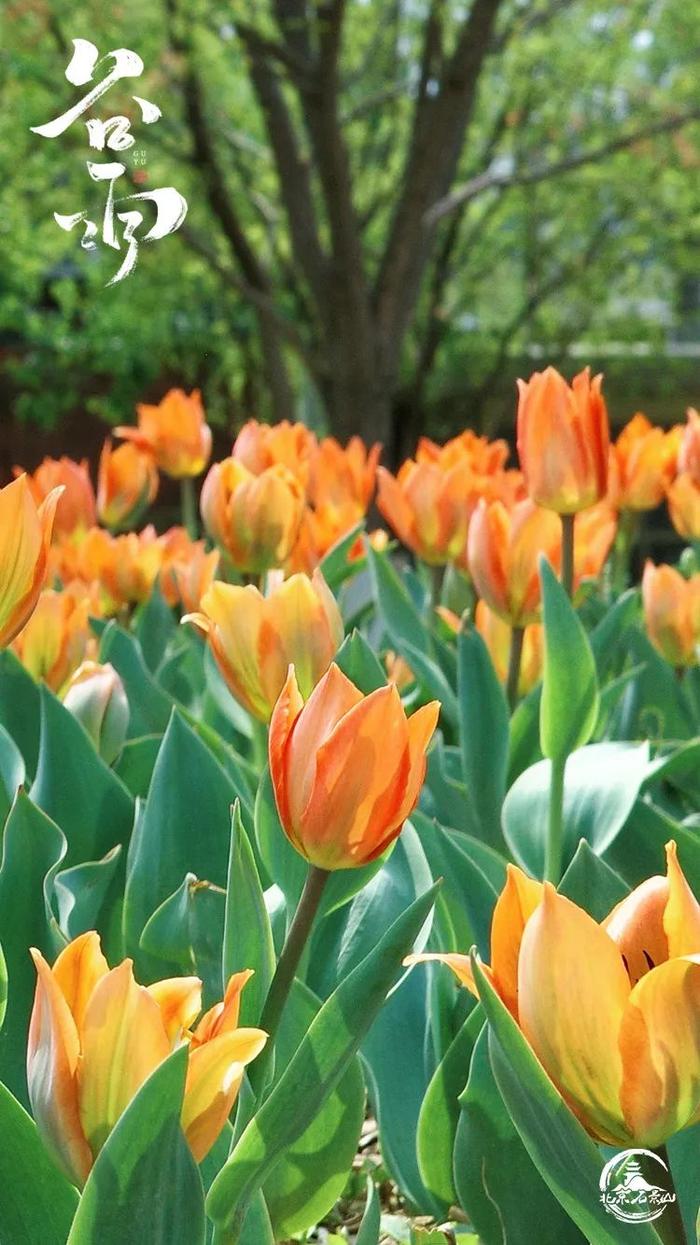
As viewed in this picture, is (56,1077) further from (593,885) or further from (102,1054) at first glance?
(593,885)

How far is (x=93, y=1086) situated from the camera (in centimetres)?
53

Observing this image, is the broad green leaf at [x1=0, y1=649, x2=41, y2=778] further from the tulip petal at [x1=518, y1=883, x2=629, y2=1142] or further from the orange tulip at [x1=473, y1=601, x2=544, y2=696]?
the tulip petal at [x1=518, y1=883, x2=629, y2=1142]

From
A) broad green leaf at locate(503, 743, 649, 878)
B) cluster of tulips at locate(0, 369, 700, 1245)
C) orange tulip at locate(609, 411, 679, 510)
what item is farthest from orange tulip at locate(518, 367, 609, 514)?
orange tulip at locate(609, 411, 679, 510)

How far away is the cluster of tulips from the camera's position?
0.52m

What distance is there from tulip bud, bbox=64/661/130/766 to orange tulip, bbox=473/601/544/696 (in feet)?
1.29

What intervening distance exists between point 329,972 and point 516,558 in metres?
0.51

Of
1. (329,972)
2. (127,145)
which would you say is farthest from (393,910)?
(127,145)

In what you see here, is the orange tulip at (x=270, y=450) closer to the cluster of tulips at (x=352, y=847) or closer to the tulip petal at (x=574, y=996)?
the cluster of tulips at (x=352, y=847)

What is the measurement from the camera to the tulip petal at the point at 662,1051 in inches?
19.0

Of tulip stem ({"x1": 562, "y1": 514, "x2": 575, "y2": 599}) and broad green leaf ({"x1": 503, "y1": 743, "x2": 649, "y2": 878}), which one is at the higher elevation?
tulip stem ({"x1": 562, "y1": 514, "x2": 575, "y2": 599})

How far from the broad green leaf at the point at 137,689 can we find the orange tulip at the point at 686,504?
66cm

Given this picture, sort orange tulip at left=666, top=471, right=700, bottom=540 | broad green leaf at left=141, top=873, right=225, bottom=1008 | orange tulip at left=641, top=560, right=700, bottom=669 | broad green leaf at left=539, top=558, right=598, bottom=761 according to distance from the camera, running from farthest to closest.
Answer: orange tulip at left=666, top=471, right=700, bottom=540 → orange tulip at left=641, top=560, right=700, bottom=669 → broad green leaf at left=539, top=558, right=598, bottom=761 → broad green leaf at left=141, top=873, right=225, bottom=1008

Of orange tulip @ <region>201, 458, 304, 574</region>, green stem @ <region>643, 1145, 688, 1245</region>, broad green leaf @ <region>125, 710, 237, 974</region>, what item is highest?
orange tulip @ <region>201, 458, 304, 574</region>

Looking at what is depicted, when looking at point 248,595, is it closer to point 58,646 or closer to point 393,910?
point 393,910
